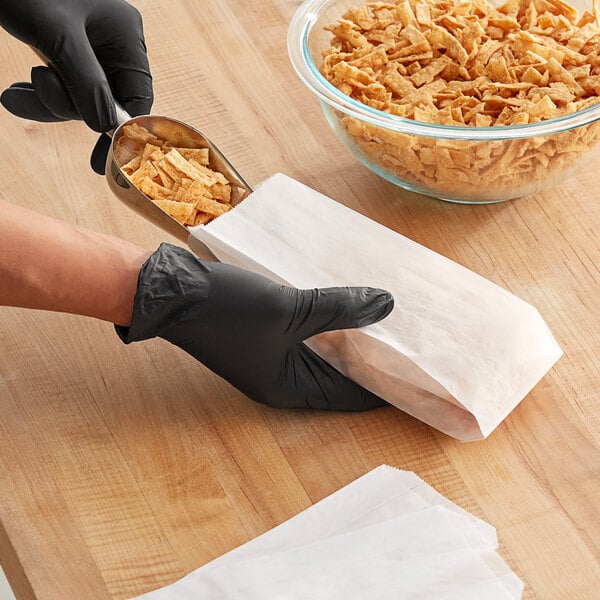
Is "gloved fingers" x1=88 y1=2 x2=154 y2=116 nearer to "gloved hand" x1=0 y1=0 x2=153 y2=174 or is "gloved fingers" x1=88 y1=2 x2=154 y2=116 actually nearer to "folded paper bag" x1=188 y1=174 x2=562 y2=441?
"gloved hand" x1=0 y1=0 x2=153 y2=174

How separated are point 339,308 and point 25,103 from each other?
53 centimetres

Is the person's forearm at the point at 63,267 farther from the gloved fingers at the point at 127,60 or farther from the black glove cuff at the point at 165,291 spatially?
the gloved fingers at the point at 127,60

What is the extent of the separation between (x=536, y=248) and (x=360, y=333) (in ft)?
0.97

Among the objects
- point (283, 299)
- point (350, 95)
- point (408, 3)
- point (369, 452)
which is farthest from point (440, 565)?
point (408, 3)

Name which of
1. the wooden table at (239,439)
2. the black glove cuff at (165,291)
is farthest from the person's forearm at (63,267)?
the wooden table at (239,439)

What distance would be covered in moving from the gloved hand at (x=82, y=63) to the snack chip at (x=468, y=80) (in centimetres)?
24

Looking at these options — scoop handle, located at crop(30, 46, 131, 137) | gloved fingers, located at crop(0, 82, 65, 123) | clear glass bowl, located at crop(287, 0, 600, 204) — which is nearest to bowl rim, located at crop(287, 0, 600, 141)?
clear glass bowl, located at crop(287, 0, 600, 204)

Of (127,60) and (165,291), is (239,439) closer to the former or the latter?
(165,291)

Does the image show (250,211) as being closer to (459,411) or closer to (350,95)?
(350,95)

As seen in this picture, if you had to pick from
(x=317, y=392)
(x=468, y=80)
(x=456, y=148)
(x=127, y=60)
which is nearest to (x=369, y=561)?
(x=317, y=392)

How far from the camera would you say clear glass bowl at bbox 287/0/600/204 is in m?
1.01

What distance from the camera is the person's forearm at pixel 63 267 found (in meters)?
0.85

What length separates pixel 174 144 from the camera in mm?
1119

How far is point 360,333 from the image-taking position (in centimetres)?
93
